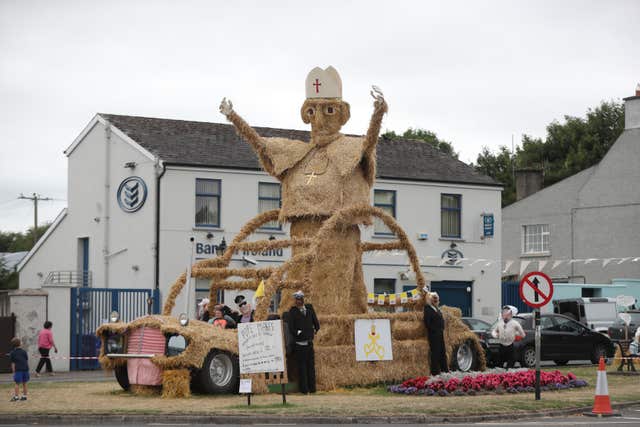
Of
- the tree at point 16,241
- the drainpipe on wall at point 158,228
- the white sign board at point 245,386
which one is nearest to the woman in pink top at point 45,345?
the drainpipe on wall at point 158,228

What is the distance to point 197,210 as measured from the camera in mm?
39719

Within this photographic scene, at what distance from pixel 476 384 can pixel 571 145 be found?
5348 cm

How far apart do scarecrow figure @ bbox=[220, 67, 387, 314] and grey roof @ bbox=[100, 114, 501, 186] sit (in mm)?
16911

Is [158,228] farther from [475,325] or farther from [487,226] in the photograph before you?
[487,226]

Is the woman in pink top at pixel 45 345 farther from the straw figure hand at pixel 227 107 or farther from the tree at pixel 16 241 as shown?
the tree at pixel 16 241

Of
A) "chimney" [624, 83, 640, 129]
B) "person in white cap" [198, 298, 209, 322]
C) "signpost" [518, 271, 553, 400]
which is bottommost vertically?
"person in white cap" [198, 298, 209, 322]

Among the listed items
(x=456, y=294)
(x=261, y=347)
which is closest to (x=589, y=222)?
(x=456, y=294)

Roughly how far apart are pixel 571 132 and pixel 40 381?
50800 millimetres

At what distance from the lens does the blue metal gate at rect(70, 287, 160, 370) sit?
32.5 meters

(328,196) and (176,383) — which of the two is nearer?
(176,383)

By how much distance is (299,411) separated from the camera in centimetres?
1691

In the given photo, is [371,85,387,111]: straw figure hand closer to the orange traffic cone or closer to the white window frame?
the orange traffic cone

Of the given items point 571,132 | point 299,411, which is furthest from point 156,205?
point 571,132

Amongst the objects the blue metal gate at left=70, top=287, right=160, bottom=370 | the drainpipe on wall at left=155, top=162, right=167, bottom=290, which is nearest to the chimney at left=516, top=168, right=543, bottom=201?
the drainpipe on wall at left=155, top=162, right=167, bottom=290
